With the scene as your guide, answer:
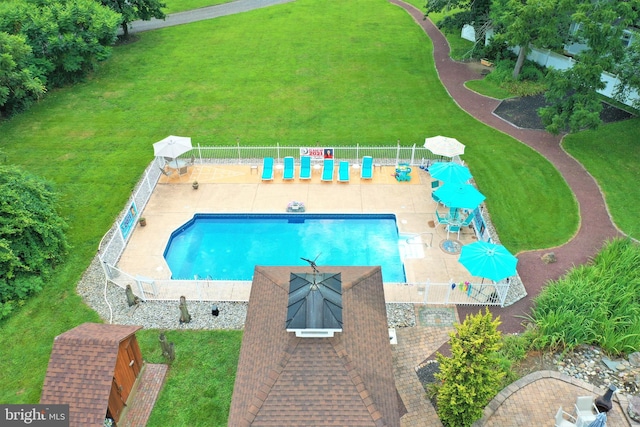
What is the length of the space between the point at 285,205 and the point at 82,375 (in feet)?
40.8

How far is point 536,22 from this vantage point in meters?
28.1

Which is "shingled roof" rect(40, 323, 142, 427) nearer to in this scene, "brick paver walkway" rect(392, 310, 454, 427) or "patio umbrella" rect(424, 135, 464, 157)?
"brick paver walkway" rect(392, 310, 454, 427)

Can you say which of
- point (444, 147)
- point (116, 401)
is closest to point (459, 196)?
point (444, 147)

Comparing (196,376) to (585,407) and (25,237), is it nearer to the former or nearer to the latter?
(25,237)

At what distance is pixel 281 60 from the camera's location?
38750mm

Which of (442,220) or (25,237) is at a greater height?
(25,237)

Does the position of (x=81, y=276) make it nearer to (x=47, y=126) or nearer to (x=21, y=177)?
(x=21, y=177)

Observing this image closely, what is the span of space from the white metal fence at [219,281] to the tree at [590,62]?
6.95 metres

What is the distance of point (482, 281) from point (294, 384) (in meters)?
10.4

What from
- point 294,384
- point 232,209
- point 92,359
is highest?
point 294,384

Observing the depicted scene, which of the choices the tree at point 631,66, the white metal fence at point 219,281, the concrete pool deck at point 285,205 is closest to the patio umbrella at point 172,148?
the white metal fence at point 219,281

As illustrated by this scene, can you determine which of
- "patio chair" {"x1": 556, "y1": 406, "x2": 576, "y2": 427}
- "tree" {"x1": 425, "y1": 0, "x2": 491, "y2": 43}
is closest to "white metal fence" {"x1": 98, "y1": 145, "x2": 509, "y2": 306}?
"patio chair" {"x1": 556, "y1": 406, "x2": 576, "y2": 427}

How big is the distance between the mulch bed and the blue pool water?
43.8 feet

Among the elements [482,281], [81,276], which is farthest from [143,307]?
[482,281]
